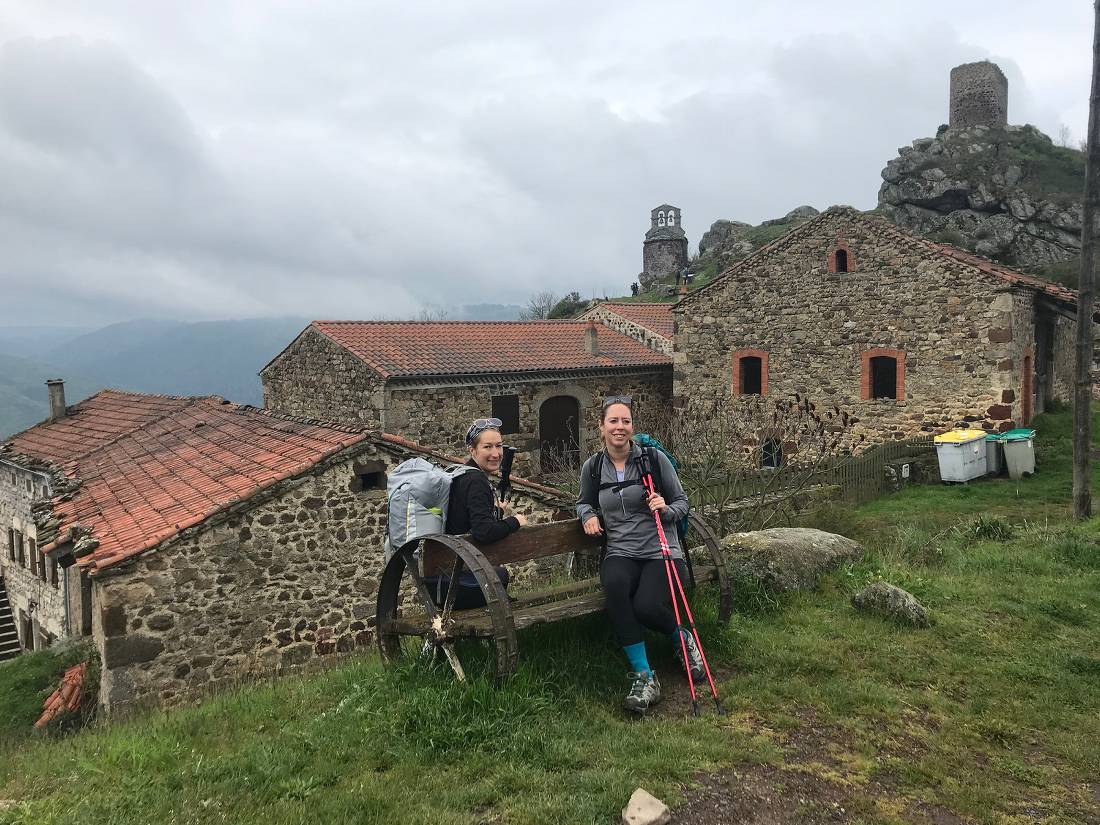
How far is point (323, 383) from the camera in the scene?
802 inches

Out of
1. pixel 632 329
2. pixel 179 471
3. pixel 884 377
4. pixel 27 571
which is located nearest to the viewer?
pixel 179 471

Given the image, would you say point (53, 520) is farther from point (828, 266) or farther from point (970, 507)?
point (828, 266)

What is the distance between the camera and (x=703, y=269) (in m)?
56.9

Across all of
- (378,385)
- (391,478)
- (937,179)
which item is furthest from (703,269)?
(391,478)

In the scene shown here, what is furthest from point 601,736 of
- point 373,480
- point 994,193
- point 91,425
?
point 994,193

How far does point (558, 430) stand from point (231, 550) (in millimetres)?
12973

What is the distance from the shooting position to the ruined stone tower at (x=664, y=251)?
61.7m

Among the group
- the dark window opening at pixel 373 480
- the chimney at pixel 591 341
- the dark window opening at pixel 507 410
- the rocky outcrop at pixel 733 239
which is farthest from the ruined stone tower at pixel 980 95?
the dark window opening at pixel 373 480

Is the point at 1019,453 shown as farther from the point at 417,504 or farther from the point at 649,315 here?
the point at 417,504

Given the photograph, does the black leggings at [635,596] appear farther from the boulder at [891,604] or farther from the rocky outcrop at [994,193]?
the rocky outcrop at [994,193]

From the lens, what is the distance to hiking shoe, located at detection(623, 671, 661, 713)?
167 inches

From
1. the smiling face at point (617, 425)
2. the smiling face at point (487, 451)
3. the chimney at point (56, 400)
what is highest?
the chimney at point (56, 400)

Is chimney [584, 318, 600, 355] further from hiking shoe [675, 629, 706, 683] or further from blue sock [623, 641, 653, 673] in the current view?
blue sock [623, 641, 653, 673]

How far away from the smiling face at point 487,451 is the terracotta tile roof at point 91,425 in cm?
1384
